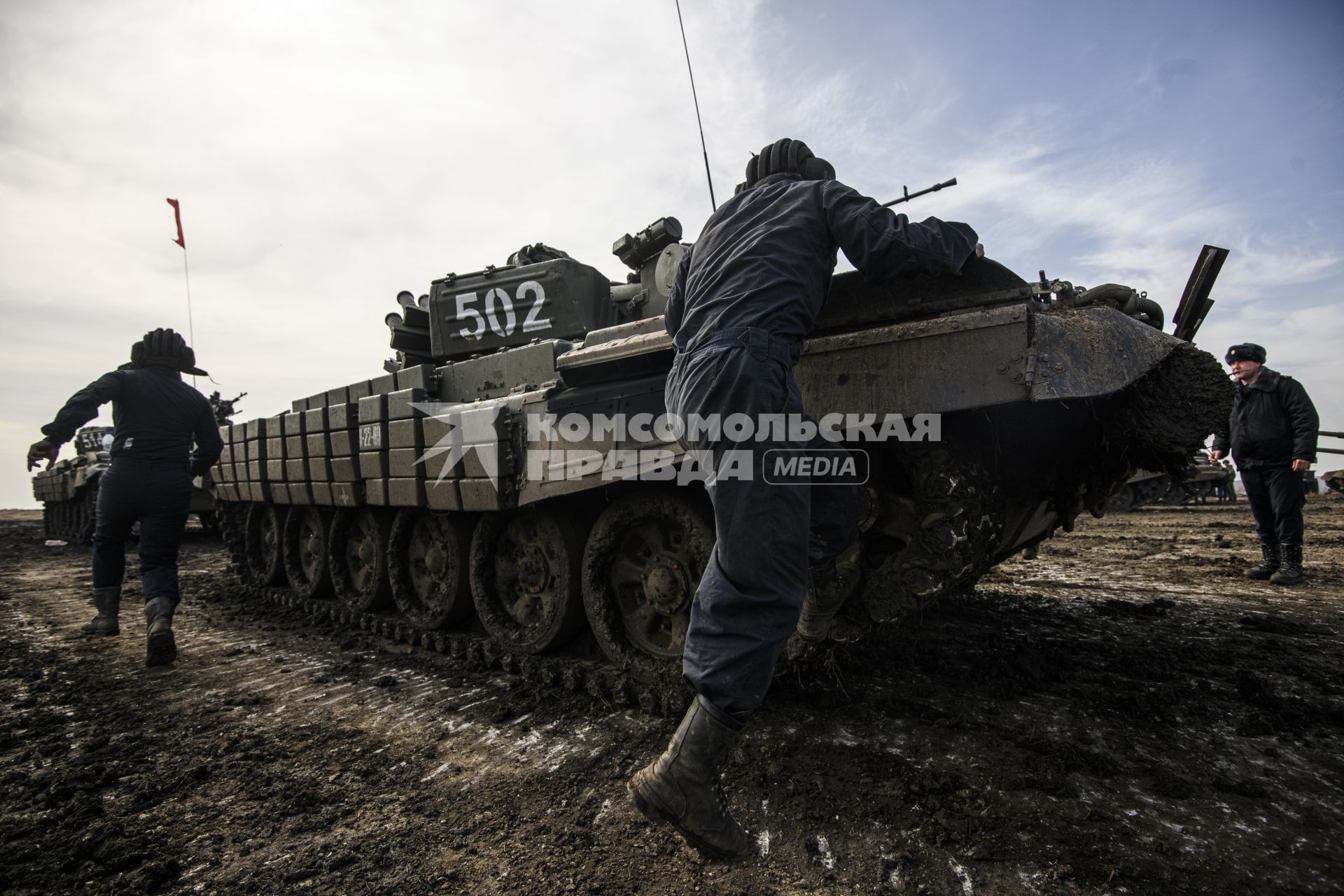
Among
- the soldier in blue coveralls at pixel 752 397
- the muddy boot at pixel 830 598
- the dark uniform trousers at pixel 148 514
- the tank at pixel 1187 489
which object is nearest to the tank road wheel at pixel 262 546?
the dark uniform trousers at pixel 148 514

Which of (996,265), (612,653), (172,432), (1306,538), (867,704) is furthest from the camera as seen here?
(1306,538)

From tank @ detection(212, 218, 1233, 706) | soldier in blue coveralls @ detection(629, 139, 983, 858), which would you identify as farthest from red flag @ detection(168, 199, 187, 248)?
soldier in blue coveralls @ detection(629, 139, 983, 858)

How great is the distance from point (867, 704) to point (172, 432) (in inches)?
185

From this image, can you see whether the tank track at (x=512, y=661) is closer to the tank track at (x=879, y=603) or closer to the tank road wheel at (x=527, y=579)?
the tank track at (x=879, y=603)

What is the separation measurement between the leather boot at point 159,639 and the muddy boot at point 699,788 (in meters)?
3.93

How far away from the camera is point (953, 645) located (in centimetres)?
397

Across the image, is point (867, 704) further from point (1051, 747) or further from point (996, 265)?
point (996, 265)

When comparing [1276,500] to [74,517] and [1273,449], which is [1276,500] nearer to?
[1273,449]

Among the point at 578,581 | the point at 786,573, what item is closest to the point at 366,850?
the point at 786,573

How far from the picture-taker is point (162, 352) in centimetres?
497

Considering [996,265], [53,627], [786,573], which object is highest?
[996,265]

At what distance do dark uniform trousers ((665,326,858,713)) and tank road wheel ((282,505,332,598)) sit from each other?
5.05 metres

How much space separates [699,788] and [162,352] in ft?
16.6

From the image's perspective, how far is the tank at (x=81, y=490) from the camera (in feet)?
44.4
